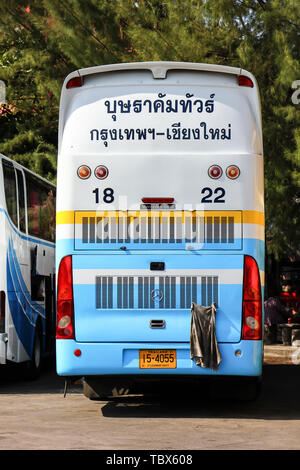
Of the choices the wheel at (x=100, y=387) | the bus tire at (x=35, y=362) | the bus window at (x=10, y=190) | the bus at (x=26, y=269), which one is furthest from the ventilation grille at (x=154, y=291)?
the bus tire at (x=35, y=362)

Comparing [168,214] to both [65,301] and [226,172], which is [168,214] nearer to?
[226,172]

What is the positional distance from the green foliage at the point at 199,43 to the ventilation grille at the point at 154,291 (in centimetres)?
638

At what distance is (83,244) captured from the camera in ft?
35.0

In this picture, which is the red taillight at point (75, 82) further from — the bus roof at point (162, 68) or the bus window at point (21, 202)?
the bus window at point (21, 202)

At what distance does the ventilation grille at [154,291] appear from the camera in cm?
1058

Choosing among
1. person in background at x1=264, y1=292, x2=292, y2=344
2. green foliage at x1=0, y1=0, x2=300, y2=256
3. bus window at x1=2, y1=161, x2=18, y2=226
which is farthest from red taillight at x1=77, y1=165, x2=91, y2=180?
person in background at x1=264, y1=292, x2=292, y2=344

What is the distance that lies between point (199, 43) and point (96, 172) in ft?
24.4

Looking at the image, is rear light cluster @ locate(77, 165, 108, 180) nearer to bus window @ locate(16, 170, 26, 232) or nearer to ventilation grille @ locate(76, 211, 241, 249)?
ventilation grille @ locate(76, 211, 241, 249)

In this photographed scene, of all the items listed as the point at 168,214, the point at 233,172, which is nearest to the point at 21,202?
the point at 168,214

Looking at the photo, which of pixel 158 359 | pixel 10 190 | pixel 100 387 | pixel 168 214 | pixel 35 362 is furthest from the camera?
pixel 35 362

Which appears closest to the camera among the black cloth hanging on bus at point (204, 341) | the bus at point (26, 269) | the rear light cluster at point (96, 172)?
the black cloth hanging on bus at point (204, 341)

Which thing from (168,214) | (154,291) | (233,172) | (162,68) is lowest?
(154,291)

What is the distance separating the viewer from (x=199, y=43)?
17.4 m
